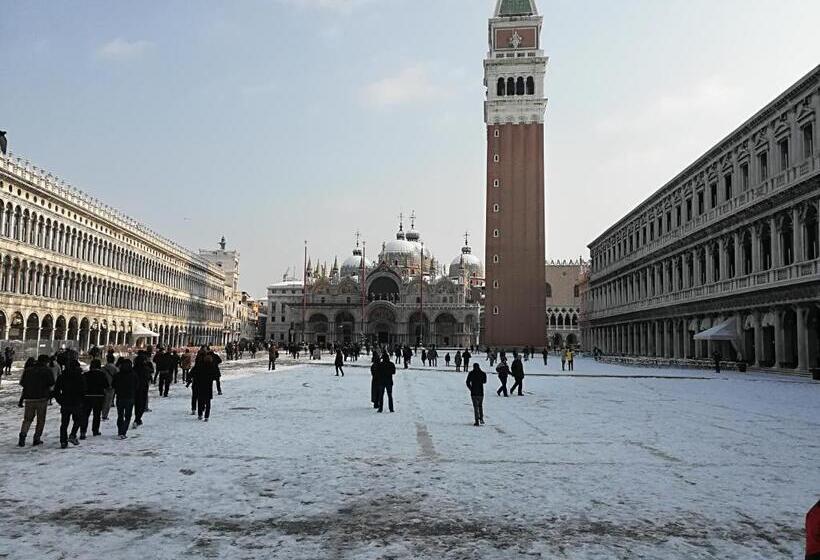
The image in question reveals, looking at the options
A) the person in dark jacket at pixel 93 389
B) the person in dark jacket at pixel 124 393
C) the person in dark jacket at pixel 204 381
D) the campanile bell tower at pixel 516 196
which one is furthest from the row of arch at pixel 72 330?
the campanile bell tower at pixel 516 196

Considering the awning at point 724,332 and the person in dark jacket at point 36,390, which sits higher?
the awning at point 724,332

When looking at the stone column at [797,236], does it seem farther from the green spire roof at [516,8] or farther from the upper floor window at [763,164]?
the green spire roof at [516,8]

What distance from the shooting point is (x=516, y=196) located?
74750mm

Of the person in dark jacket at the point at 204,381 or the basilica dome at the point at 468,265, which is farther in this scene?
the basilica dome at the point at 468,265

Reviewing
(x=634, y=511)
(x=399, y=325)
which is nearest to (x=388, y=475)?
(x=634, y=511)

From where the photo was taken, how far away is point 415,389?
84.7 feet

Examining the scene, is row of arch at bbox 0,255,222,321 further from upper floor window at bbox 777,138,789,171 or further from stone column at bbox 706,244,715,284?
upper floor window at bbox 777,138,789,171

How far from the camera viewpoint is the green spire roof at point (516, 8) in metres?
79.9

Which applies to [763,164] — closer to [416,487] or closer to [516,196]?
[416,487]

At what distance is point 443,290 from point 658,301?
213 ft

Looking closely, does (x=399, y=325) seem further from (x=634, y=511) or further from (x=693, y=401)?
(x=634, y=511)

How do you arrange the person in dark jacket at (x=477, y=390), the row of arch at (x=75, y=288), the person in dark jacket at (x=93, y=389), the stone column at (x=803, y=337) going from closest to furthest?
the person in dark jacket at (x=93, y=389), the person in dark jacket at (x=477, y=390), the stone column at (x=803, y=337), the row of arch at (x=75, y=288)

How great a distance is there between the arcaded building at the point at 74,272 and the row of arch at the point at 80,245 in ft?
0.23

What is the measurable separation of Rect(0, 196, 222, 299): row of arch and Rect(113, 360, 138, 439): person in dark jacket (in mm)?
36155
